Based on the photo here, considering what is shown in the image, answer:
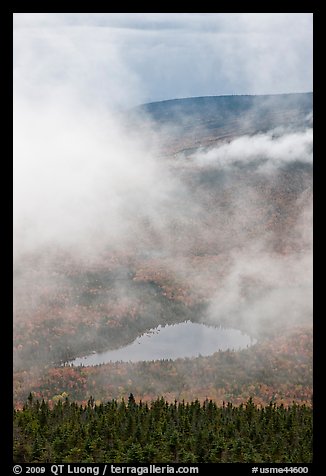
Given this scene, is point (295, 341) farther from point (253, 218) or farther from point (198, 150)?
point (198, 150)

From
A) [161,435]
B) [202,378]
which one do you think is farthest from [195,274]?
[161,435]

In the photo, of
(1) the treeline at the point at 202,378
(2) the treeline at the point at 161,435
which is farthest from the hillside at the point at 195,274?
(2) the treeline at the point at 161,435

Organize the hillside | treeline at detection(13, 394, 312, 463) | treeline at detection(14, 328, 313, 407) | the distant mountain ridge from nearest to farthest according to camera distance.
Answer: treeline at detection(13, 394, 312, 463), treeline at detection(14, 328, 313, 407), the hillside, the distant mountain ridge

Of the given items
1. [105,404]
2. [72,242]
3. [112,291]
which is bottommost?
[105,404]

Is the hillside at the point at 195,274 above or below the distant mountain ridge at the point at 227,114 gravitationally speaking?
below

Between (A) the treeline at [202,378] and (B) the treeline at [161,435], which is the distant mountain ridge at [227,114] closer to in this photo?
(A) the treeline at [202,378]

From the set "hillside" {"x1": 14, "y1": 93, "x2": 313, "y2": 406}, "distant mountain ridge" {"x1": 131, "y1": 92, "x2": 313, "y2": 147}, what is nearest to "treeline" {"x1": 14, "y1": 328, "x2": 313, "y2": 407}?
"hillside" {"x1": 14, "y1": 93, "x2": 313, "y2": 406}

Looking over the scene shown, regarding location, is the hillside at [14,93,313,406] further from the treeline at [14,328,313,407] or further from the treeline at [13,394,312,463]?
the treeline at [13,394,312,463]
